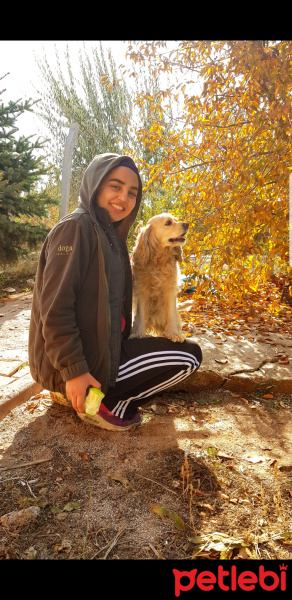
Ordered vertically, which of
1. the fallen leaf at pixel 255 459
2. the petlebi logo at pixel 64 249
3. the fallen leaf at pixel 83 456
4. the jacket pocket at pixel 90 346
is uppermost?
the petlebi logo at pixel 64 249

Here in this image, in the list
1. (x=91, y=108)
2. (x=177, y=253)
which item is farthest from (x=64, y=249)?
(x=91, y=108)

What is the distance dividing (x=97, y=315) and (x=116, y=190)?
753mm

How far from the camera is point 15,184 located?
5926mm

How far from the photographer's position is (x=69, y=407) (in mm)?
2551

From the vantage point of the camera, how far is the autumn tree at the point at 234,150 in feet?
10.2

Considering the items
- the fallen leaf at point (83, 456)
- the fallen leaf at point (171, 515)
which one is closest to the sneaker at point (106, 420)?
the fallen leaf at point (83, 456)

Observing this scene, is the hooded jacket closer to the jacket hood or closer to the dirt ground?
the jacket hood

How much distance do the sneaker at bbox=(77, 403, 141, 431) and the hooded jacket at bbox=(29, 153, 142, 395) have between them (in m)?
0.23

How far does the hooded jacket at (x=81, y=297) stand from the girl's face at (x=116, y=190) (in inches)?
1.9

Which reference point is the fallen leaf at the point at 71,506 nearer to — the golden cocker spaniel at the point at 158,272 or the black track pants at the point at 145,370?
the black track pants at the point at 145,370

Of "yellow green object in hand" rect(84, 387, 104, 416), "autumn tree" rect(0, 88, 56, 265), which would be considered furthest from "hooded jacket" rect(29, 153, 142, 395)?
"autumn tree" rect(0, 88, 56, 265)
